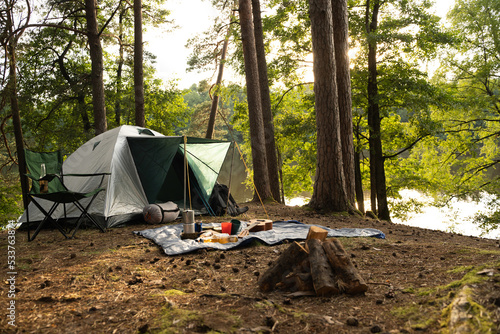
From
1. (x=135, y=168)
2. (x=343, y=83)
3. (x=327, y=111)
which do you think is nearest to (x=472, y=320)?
(x=327, y=111)

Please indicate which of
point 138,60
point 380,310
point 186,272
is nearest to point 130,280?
point 186,272

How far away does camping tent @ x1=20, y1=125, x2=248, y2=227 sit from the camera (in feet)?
18.2

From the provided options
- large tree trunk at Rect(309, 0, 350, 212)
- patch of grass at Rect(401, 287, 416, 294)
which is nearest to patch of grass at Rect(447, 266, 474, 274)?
patch of grass at Rect(401, 287, 416, 294)

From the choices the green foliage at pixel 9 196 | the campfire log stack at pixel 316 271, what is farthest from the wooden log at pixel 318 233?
the green foliage at pixel 9 196

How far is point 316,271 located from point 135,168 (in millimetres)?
4599

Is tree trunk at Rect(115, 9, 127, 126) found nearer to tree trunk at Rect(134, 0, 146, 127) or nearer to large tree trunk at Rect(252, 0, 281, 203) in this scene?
tree trunk at Rect(134, 0, 146, 127)

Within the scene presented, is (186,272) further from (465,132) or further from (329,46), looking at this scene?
(465,132)

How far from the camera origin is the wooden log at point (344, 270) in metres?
2.14

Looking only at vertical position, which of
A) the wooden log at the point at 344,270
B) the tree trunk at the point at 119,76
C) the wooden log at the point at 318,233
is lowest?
the wooden log at the point at 344,270

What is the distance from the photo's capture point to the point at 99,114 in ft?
30.0

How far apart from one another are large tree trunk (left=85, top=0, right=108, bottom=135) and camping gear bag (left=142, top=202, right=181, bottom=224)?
463cm

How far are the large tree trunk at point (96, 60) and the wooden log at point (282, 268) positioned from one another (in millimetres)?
8152

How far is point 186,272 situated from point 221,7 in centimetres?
1063

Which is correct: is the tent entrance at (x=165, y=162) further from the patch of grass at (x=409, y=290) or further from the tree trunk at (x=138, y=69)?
the patch of grass at (x=409, y=290)
